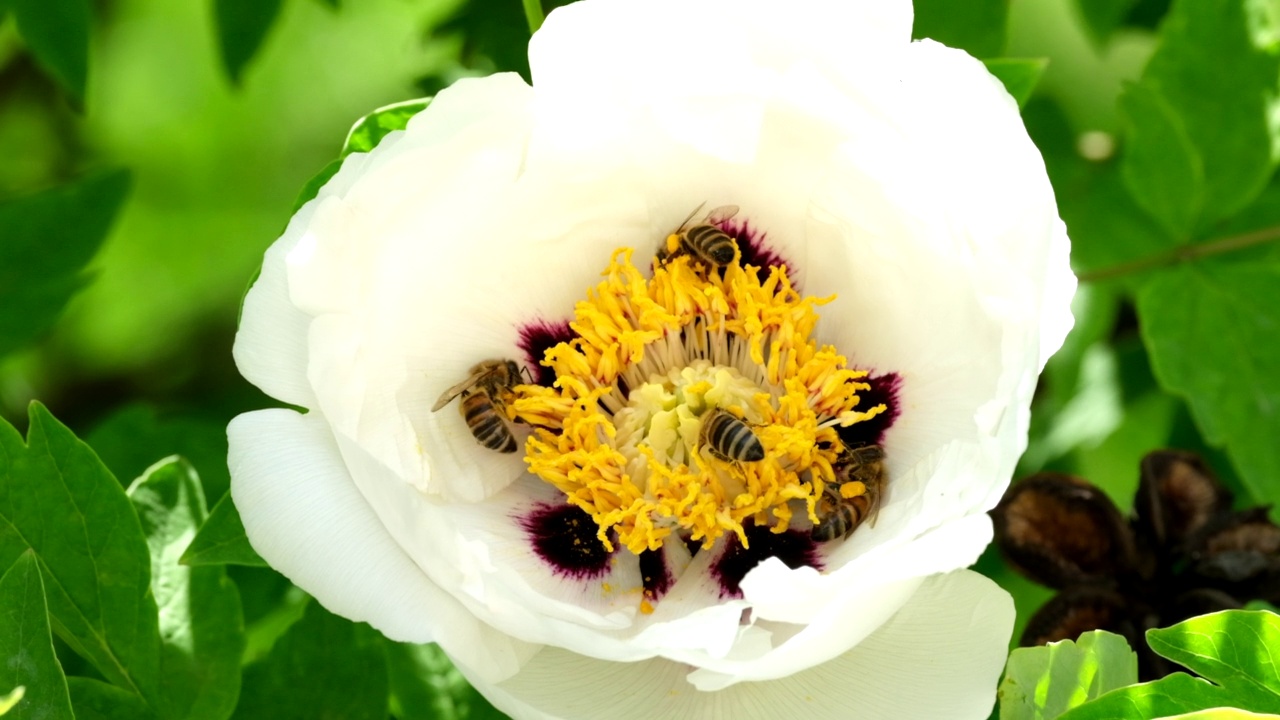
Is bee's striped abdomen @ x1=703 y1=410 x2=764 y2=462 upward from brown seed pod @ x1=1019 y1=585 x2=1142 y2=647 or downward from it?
upward

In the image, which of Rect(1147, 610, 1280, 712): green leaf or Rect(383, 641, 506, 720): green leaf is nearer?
Rect(1147, 610, 1280, 712): green leaf

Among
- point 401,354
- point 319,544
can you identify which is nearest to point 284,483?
point 319,544

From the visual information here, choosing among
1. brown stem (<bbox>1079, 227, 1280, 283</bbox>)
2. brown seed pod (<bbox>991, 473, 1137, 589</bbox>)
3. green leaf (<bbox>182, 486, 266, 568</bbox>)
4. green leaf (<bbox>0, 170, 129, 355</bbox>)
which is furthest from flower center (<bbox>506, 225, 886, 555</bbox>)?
green leaf (<bbox>0, 170, 129, 355</bbox>)

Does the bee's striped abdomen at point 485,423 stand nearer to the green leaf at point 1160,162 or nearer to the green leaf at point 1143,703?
the green leaf at point 1143,703

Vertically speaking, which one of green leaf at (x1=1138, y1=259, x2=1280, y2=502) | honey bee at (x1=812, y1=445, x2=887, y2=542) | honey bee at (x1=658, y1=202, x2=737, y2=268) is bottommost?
green leaf at (x1=1138, y1=259, x2=1280, y2=502)

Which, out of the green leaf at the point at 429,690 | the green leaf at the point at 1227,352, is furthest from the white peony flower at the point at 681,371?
Answer: the green leaf at the point at 1227,352

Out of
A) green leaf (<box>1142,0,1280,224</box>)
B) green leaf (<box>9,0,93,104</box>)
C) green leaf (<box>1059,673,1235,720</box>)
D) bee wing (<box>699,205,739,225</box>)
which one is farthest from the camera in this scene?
green leaf (<box>1142,0,1280,224</box>)

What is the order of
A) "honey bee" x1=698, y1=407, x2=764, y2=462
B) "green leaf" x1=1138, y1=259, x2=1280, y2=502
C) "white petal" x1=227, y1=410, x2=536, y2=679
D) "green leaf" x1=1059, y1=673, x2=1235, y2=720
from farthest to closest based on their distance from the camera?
"green leaf" x1=1138, y1=259, x2=1280, y2=502
"honey bee" x1=698, y1=407, x2=764, y2=462
"white petal" x1=227, y1=410, x2=536, y2=679
"green leaf" x1=1059, y1=673, x2=1235, y2=720

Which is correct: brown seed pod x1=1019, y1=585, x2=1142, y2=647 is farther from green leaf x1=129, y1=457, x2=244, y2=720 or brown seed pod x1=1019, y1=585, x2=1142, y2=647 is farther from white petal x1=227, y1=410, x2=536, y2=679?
green leaf x1=129, y1=457, x2=244, y2=720
